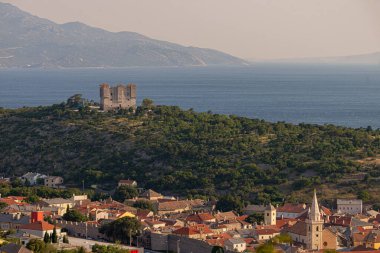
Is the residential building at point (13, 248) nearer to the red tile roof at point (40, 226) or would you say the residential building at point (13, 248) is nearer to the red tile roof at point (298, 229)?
the red tile roof at point (40, 226)

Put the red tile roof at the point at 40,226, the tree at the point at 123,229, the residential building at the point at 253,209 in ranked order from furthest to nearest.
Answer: the residential building at the point at 253,209 → the tree at the point at 123,229 → the red tile roof at the point at 40,226

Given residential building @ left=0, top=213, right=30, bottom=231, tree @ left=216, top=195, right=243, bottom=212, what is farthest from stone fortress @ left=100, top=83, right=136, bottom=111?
residential building @ left=0, top=213, right=30, bottom=231

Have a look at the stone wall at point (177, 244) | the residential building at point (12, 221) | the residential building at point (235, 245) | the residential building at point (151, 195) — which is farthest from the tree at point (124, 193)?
the residential building at point (235, 245)

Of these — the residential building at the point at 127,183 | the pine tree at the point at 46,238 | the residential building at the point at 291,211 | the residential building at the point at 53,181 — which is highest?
the pine tree at the point at 46,238

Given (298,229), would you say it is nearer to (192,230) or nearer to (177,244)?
(192,230)

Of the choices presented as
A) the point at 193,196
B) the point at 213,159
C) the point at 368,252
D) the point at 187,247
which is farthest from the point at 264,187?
the point at 368,252

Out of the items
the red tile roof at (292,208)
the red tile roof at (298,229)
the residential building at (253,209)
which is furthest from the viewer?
the residential building at (253,209)

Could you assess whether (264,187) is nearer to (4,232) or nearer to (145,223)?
(145,223)
